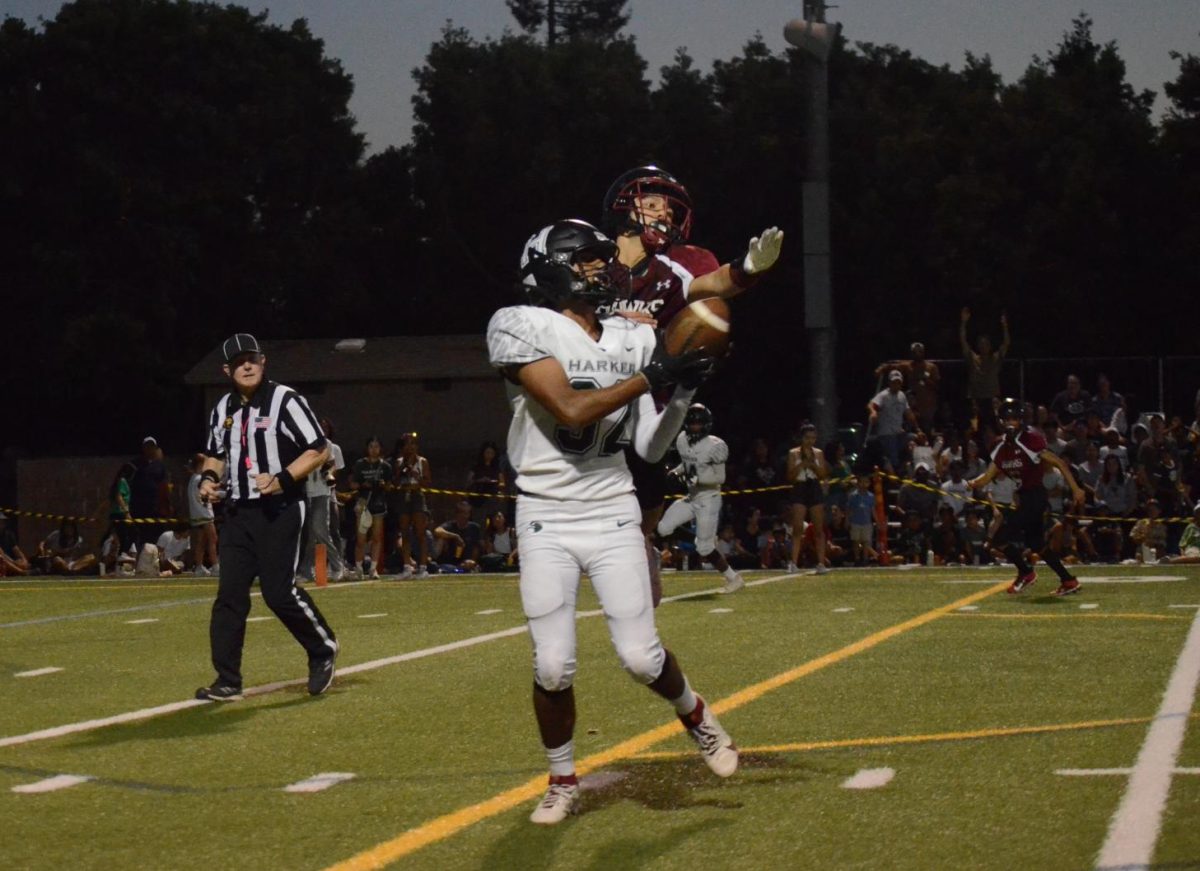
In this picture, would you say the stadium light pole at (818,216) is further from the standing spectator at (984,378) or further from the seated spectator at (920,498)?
the standing spectator at (984,378)

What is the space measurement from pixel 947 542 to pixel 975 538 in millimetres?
347

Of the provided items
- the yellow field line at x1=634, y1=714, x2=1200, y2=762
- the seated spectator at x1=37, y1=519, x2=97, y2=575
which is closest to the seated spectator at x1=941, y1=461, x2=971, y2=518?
the seated spectator at x1=37, y1=519, x2=97, y2=575

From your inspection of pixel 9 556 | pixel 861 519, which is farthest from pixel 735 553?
pixel 9 556

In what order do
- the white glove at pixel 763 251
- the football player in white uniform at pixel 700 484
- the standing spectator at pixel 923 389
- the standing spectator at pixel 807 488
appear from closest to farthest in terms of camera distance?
1. the white glove at pixel 763 251
2. the football player in white uniform at pixel 700 484
3. the standing spectator at pixel 807 488
4. the standing spectator at pixel 923 389

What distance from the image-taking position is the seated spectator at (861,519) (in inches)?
850

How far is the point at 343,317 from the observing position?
1879 inches

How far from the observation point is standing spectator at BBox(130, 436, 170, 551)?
24734mm

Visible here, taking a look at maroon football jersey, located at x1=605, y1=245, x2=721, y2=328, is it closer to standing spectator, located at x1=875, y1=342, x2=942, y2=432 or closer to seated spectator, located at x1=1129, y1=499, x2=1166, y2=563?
seated spectator, located at x1=1129, y1=499, x2=1166, y2=563

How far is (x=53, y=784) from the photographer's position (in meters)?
7.36

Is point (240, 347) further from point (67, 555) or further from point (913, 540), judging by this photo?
point (67, 555)

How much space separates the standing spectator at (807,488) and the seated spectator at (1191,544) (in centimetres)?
358

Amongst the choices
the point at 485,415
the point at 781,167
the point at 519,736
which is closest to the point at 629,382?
the point at 519,736

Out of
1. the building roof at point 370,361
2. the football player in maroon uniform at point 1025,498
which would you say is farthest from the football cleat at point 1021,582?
the building roof at point 370,361

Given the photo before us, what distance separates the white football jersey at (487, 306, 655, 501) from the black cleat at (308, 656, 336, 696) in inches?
152
